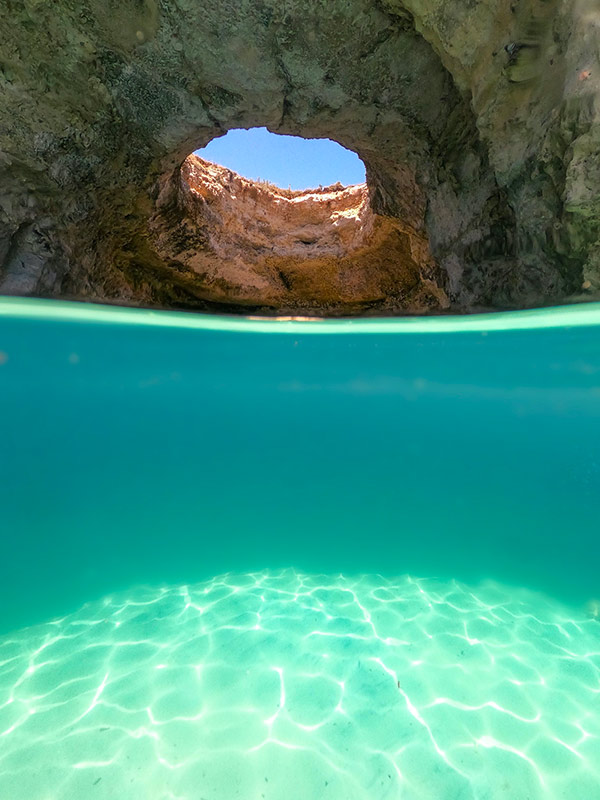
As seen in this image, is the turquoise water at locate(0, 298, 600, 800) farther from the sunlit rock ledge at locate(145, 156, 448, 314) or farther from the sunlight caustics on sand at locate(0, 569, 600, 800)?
the sunlit rock ledge at locate(145, 156, 448, 314)

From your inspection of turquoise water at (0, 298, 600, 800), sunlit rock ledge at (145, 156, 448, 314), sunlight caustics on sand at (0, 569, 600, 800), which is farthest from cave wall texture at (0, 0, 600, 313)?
sunlight caustics on sand at (0, 569, 600, 800)

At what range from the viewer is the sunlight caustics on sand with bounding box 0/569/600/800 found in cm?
251

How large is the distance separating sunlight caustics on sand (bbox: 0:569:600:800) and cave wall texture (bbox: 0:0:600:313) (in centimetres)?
466

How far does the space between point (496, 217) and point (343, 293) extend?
6084 mm

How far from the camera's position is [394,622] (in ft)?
14.3

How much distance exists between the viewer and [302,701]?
3.14 m

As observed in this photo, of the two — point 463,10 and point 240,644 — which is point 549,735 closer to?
point 240,644

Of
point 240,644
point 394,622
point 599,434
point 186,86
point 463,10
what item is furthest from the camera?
point 599,434

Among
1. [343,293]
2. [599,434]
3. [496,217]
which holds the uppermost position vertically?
[496,217]

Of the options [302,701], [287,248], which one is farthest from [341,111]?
[302,701]

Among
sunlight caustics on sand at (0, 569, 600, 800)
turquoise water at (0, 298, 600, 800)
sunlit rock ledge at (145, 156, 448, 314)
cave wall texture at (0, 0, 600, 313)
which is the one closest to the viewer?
sunlight caustics on sand at (0, 569, 600, 800)

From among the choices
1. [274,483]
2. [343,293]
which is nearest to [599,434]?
[274,483]

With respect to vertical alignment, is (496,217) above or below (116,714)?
above

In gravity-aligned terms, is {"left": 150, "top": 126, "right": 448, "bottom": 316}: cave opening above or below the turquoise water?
above
